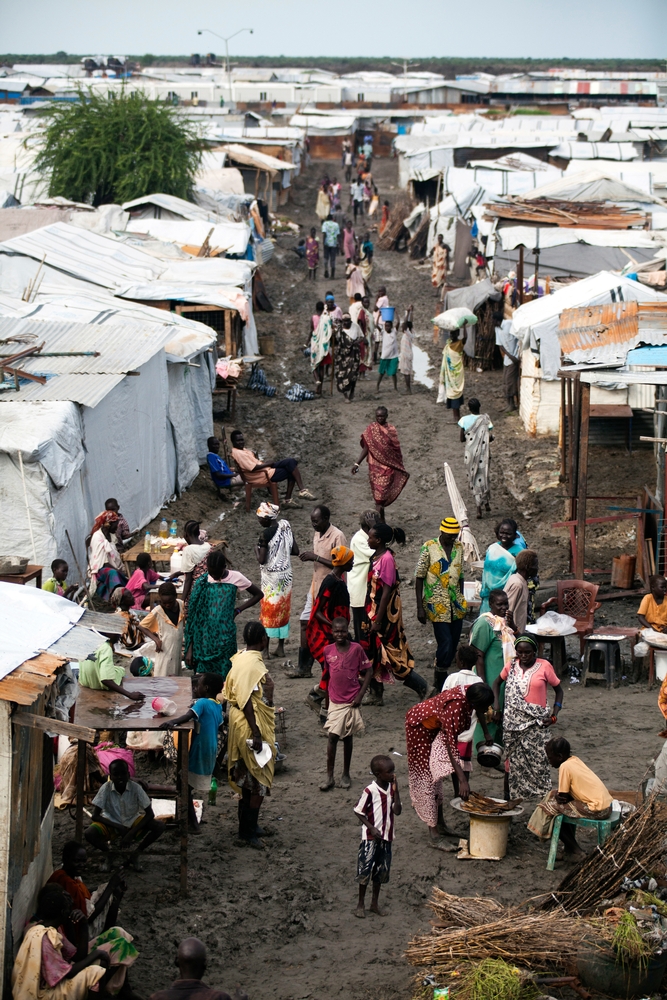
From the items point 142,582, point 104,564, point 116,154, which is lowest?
point 104,564

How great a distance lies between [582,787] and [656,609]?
3.07 metres

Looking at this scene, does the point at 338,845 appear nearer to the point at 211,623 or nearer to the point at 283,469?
the point at 211,623

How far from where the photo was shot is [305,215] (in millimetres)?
41188

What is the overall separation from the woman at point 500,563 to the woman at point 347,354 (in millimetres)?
8757

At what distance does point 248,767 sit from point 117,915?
1.14 meters

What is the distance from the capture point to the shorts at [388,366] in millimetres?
18656

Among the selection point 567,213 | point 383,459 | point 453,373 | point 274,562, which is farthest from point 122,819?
point 567,213

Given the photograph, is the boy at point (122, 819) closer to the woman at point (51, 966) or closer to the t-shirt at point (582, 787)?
the woman at point (51, 966)

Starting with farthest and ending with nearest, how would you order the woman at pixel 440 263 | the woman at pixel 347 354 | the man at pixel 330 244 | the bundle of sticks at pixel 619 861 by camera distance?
1. the man at pixel 330 244
2. the woman at pixel 440 263
3. the woman at pixel 347 354
4. the bundle of sticks at pixel 619 861

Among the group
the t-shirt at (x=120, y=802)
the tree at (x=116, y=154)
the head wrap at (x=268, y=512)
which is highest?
the tree at (x=116, y=154)

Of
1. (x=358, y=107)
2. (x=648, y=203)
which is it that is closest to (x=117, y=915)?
(x=648, y=203)

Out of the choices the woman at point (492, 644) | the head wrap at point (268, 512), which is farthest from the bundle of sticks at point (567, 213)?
the woman at point (492, 644)

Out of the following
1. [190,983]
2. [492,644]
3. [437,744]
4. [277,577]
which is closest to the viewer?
[190,983]

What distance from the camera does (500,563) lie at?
29.9ft
